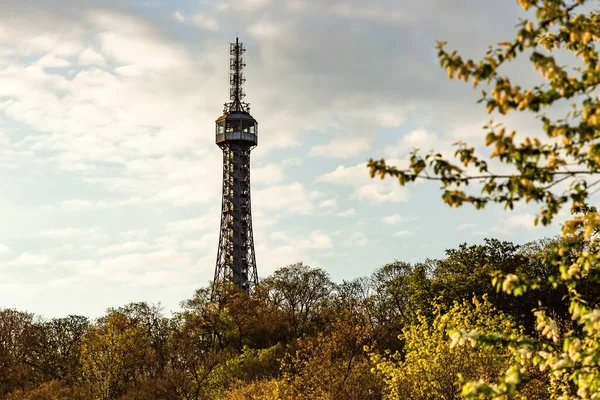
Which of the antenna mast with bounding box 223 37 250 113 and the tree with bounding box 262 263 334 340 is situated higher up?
the antenna mast with bounding box 223 37 250 113

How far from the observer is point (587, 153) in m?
8.81

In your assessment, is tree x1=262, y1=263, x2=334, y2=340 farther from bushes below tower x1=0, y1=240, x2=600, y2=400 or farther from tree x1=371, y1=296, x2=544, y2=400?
tree x1=371, y1=296, x2=544, y2=400

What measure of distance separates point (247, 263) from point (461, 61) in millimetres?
88521

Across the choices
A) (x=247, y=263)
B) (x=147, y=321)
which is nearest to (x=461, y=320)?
(x=147, y=321)

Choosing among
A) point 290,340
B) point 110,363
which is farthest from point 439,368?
point 290,340

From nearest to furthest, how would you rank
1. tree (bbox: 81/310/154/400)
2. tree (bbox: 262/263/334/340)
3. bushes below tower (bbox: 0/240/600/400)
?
1. bushes below tower (bbox: 0/240/600/400)
2. tree (bbox: 81/310/154/400)
3. tree (bbox: 262/263/334/340)

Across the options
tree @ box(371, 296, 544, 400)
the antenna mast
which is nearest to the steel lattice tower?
the antenna mast

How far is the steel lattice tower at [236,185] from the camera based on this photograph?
95.4 meters

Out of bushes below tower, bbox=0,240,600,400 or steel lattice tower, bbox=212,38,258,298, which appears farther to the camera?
steel lattice tower, bbox=212,38,258,298

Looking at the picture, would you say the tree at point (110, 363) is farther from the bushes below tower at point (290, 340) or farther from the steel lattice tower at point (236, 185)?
the steel lattice tower at point (236, 185)

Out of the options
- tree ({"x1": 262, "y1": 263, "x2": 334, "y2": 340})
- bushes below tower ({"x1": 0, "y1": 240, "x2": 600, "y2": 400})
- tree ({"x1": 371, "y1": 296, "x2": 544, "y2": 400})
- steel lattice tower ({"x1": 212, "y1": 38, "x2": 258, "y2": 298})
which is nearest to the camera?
tree ({"x1": 371, "y1": 296, "x2": 544, "y2": 400})

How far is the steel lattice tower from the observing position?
Answer: 95375 mm

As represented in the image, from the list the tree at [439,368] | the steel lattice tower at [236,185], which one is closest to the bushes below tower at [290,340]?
the tree at [439,368]

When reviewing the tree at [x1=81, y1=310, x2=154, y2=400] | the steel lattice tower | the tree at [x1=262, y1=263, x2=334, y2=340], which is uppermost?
the steel lattice tower
